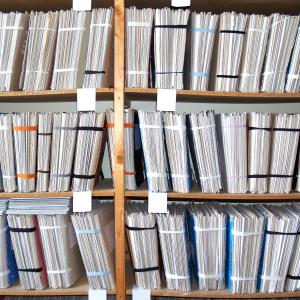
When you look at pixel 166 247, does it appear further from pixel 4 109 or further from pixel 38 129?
pixel 4 109

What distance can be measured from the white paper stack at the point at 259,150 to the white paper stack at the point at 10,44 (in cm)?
104

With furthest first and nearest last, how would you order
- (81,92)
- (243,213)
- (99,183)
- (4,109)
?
(4,109) → (99,183) → (243,213) → (81,92)

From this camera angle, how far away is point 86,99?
1.20 meters

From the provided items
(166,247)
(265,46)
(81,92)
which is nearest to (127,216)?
(166,247)

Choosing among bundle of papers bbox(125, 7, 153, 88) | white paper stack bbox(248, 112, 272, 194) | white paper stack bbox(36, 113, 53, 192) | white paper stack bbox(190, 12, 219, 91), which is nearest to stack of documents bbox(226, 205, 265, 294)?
white paper stack bbox(248, 112, 272, 194)

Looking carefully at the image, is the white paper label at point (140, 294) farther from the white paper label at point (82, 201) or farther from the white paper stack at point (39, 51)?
the white paper stack at point (39, 51)

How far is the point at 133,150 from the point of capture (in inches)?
50.4

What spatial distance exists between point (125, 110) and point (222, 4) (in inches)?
26.4

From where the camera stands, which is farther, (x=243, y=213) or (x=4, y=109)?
(x=4, y=109)

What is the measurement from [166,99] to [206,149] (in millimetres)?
276

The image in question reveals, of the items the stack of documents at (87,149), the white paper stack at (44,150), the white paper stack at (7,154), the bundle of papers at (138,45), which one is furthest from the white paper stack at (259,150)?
the white paper stack at (7,154)

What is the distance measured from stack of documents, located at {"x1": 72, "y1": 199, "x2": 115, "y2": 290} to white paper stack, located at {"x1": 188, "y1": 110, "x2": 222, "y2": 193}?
485 millimetres

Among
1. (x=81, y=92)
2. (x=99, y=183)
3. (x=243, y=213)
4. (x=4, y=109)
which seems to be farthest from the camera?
(x=4, y=109)

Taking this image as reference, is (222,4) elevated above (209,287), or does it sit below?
above
